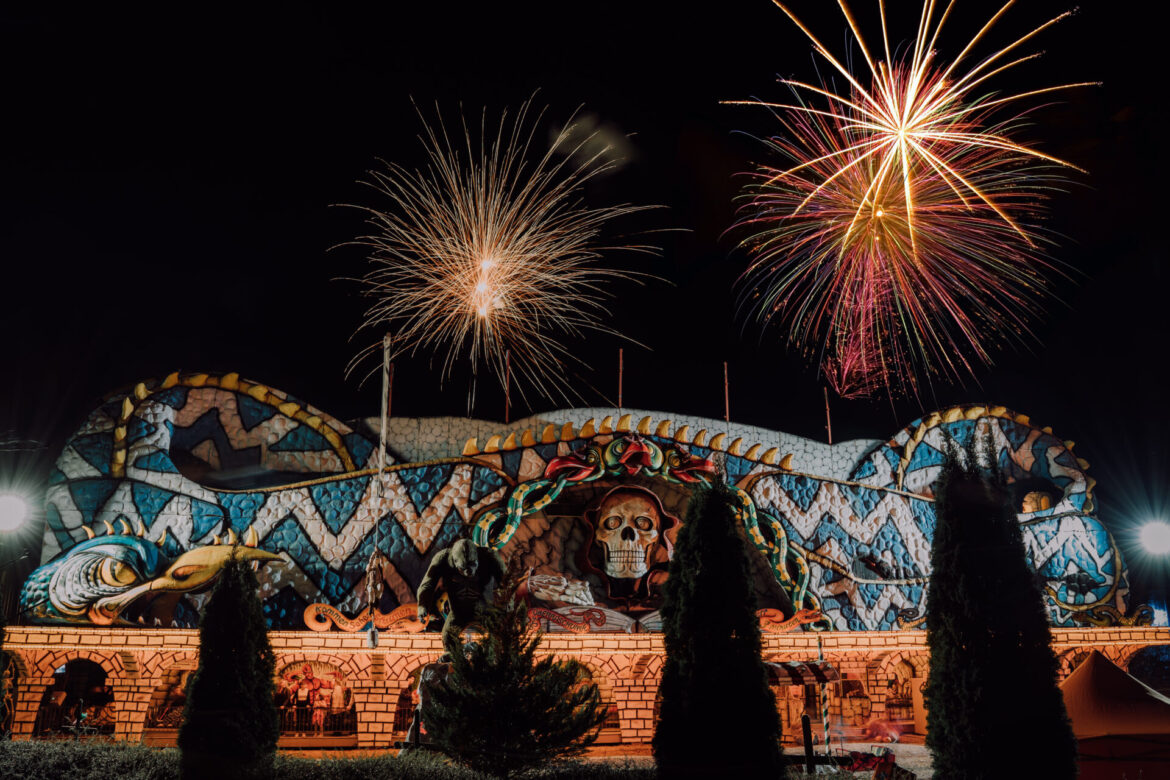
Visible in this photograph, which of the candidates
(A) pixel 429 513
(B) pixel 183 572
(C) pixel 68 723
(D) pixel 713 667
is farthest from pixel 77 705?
(D) pixel 713 667

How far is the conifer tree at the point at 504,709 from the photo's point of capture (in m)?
9.74

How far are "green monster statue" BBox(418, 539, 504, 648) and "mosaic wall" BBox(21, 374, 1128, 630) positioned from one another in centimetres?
96

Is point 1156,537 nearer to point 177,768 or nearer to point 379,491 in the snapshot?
point 379,491

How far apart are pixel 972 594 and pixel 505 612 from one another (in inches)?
206

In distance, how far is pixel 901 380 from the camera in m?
23.2

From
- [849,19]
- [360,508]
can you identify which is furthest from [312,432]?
[849,19]

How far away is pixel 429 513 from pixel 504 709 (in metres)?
8.45

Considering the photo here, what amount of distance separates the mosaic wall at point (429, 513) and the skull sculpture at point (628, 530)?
0.15 meters

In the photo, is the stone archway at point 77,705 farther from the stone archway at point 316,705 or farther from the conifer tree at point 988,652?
the conifer tree at point 988,652

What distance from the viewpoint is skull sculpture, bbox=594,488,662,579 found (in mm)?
18125

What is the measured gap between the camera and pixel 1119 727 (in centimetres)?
1083

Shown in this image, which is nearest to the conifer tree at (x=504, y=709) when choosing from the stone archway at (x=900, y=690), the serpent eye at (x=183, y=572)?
the serpent eye at (x=183, y=572)

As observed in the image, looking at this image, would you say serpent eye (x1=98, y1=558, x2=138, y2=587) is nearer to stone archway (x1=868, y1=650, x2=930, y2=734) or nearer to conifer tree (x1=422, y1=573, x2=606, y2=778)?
conifer tree (x1=422, y1=573, x2=606, y2=778)

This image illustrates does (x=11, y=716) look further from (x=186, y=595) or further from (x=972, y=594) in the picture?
(x=972, y=594)
